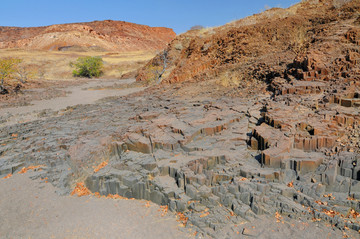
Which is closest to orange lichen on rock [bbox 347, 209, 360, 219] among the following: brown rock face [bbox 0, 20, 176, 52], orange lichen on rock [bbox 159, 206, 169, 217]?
orange lichen on rock [bbox 159, 206, 169, 217]

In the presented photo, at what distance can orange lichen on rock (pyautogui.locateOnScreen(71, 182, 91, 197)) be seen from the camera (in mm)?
4982

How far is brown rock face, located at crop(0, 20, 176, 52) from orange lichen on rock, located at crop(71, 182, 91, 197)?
2410 inches

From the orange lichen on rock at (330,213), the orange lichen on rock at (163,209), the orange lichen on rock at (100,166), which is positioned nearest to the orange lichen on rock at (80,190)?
the orange lichen on rock at (100,166)

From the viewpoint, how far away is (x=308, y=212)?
12.2 feet

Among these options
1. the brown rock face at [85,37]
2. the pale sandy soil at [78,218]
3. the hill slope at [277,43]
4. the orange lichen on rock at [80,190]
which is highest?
the brown rock face at [85,37]

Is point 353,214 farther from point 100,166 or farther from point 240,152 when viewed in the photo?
point 100,166

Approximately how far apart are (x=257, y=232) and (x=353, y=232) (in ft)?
4.38

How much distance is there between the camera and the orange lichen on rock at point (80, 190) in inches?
196

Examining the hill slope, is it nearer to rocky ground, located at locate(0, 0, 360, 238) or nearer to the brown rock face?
Result: rocky ground, located at locate(0, 0, 360, 238)

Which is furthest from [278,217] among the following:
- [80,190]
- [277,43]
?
[277,43]

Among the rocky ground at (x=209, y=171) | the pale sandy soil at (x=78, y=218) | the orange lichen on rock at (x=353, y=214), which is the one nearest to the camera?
the orange lichen on rock at (x=353, y=214)

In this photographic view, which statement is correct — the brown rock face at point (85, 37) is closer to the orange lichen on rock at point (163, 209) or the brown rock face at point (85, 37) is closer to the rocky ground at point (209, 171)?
the rocky ground at point (209, 171)

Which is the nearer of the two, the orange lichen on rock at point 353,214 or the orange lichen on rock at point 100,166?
the orange lichen on rock at point 353,214

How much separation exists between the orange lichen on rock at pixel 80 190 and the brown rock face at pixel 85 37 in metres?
61.2
